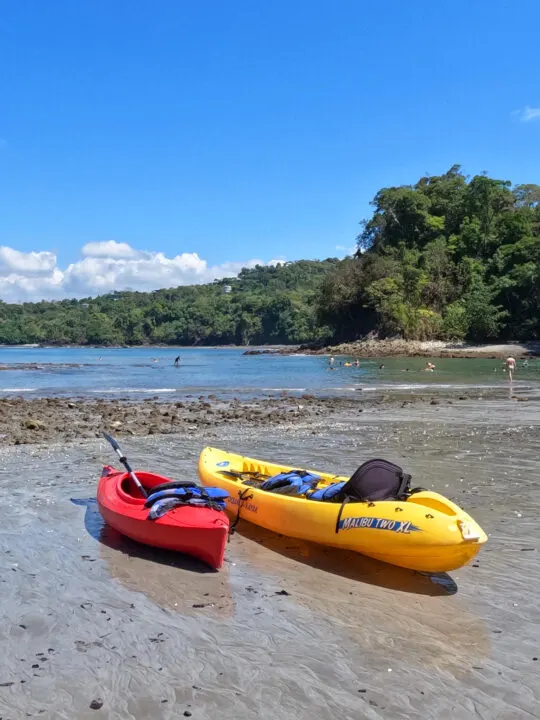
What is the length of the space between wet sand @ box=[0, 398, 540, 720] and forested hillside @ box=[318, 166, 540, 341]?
5745 cm

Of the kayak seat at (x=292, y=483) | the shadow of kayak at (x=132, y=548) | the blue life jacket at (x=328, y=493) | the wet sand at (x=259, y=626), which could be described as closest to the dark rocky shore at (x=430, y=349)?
the kayak seat at (x=292, y=483)

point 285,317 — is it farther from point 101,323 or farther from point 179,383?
point 179,383

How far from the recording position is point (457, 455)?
459 inches

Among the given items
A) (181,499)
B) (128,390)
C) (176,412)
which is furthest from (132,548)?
(128,390)

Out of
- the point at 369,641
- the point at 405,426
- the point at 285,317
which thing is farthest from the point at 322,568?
the point at 285,317

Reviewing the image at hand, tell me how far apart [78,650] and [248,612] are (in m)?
1.39

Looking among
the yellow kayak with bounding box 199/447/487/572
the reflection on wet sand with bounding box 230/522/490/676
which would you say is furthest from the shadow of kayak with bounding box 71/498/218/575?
the yellow kayak with bounding box 199/447/487/572

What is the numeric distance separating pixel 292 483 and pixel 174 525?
5.76 ft

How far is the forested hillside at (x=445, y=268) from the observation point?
62812 mm

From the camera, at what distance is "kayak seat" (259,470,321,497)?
751 cm

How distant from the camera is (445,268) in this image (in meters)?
70.8

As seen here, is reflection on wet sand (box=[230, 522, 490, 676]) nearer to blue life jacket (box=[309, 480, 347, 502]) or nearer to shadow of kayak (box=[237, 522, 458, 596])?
shadow of kayak (box=[237, 522, 458, 596])

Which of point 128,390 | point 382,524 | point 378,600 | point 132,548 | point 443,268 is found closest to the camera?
point 378,600

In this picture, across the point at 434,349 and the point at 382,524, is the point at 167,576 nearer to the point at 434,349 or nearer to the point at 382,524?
the point at 382,524
